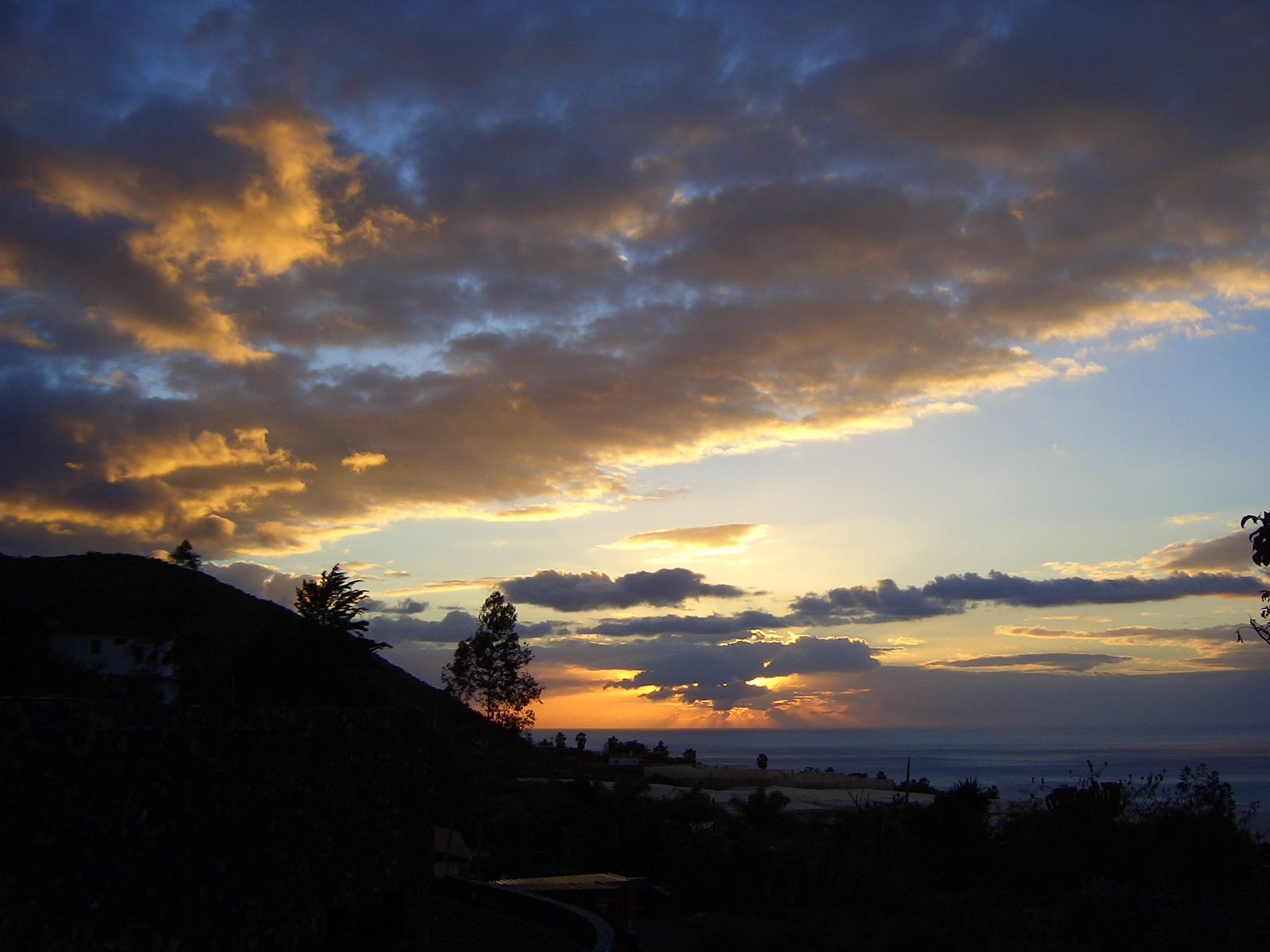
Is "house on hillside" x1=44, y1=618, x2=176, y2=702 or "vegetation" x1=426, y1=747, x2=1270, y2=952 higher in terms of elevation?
"house on hillside" x1=44, y1=618, x2=176, y2=702

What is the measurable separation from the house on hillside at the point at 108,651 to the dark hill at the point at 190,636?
0.72ft

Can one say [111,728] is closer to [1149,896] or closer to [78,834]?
[78,834]

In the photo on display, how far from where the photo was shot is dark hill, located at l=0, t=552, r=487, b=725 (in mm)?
29781

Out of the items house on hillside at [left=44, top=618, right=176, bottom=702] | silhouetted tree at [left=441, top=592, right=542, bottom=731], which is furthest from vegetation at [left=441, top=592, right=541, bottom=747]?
house on hillside at [left=44, top=618, right=176, bottom=702]

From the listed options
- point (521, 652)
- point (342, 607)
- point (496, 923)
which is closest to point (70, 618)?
point (342, 607)

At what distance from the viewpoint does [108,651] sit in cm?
4331

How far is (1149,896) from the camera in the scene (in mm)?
12734

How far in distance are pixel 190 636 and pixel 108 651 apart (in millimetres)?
4129

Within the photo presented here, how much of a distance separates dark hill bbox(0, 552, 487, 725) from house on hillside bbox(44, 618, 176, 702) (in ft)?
0.72

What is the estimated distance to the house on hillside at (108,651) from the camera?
4125 centimetres

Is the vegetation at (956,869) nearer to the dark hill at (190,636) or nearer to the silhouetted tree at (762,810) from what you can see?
the silhouetted tree at (762,810)

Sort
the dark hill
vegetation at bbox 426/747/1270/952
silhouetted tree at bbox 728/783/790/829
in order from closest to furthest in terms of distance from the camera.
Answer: vegetation at bbox 426/747/1270/952, the dark hill, silhouetted tree at bbox 728/783/790/829

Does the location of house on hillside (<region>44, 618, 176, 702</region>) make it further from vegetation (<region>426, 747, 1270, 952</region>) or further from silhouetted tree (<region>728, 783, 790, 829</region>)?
silhouetted tree (<region>728, 783, 790, 829</region>)

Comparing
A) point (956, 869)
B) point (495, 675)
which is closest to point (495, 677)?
point (495, 675)
